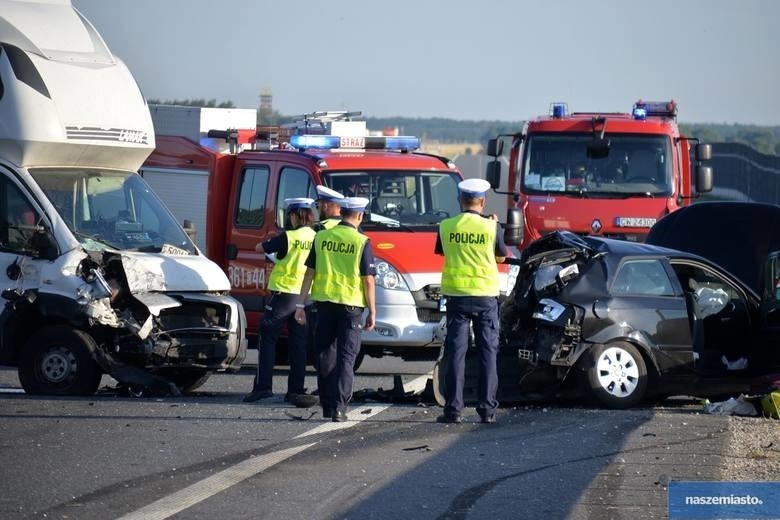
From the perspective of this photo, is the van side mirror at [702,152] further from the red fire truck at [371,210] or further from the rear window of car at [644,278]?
the rear window of car at [644,278]

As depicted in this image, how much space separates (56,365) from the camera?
13305 mm

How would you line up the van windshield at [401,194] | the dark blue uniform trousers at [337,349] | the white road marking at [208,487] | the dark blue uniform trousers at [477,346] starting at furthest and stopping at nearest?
the van windshield at [401,194] < the dark blue uniform trousers at [337,349] < the dark blue uniform trousers at [477,346] < the white road marking at [208,487]

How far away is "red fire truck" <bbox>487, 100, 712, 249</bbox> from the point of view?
19.6 metres

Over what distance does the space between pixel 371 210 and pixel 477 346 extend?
13.2 feet

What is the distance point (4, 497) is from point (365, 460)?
8.21 feet

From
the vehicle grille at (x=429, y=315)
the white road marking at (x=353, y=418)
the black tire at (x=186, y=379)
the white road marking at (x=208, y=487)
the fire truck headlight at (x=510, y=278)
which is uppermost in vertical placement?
the fire truck headlight at (x=510, y=278)

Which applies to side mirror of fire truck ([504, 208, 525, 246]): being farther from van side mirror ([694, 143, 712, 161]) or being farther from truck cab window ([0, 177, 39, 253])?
truck cab window ([0, 177, 39, 253])

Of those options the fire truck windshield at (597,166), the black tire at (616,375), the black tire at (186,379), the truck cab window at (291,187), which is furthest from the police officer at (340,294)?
the fire truck windshield at (597,166)

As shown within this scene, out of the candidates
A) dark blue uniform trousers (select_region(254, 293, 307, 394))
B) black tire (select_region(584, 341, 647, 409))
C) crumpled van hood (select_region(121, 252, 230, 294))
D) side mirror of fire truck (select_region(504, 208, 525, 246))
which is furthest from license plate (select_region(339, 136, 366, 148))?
black tire (select_region(584, 341, 647, 409))

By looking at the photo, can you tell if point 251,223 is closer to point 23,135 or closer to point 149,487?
point 23,135

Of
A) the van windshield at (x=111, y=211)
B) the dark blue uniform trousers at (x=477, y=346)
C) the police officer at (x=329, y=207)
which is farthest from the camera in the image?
the van windshield at (x=111, y=211)

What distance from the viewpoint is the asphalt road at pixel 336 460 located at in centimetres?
857

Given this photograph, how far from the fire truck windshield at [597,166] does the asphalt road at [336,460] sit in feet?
22.7

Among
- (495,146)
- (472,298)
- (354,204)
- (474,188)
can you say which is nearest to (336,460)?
(472,298)
